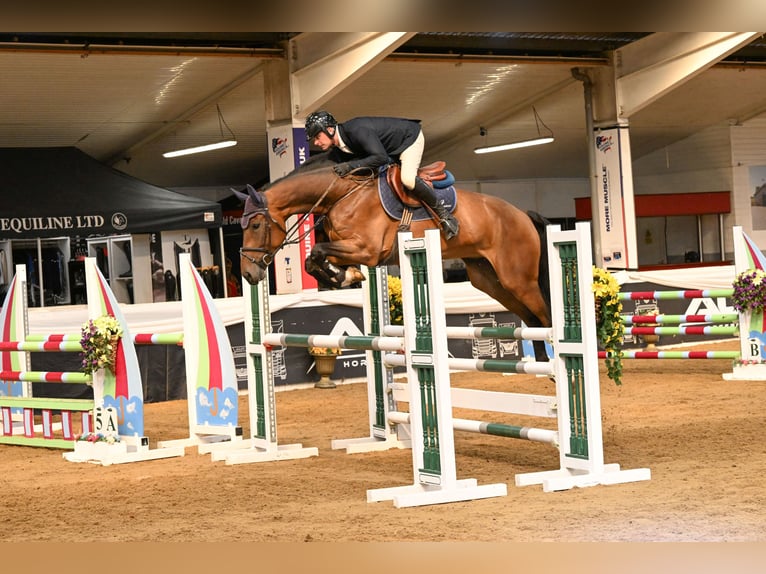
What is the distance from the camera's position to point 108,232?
1071 cm

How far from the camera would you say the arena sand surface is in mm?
3080

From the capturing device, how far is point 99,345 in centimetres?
517

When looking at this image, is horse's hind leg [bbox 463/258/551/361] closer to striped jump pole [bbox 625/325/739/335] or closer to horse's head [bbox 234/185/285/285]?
horse's head [bbox 234/185/285/285]

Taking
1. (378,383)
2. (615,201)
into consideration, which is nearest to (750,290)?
(378,383)

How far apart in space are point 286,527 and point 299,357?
5.53 m

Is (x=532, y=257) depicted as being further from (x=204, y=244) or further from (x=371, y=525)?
(x=204, y=244)

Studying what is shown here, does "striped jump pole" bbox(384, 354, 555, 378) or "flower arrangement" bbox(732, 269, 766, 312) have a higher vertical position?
"flower arrangement" bbox(732, 269, 766, 312)

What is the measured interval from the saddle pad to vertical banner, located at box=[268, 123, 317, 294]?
20.3ft

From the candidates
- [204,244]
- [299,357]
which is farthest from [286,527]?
[204,244]

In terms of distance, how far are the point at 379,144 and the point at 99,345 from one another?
182 cm

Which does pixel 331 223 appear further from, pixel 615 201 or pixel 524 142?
pixel 524 142

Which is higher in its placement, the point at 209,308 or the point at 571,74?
the point at 571,74

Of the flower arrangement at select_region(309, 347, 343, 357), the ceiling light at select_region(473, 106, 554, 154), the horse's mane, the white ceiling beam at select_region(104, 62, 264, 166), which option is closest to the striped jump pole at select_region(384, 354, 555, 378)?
the horse's mane

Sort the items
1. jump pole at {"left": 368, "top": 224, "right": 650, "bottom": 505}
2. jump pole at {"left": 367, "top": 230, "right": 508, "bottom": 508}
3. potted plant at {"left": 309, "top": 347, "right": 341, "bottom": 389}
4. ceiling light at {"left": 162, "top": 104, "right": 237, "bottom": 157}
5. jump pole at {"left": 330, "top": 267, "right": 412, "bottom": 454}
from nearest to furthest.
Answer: jump pole at {"left": 367, "top": 230, "right": 508, "bottom": 508}
jump pole at {"left": 368, "top": 224, "right": 650, "bottom": 505}
jump pole at {"left": 330, "top": 267, "right": 412, "bottom": 454}
potted plant at {"left": 309, "top": 347, "right": 341, "bottom": 389}
ceiling light at {"left": 162, "top": 104, "right": 237, "bottom": 157}
